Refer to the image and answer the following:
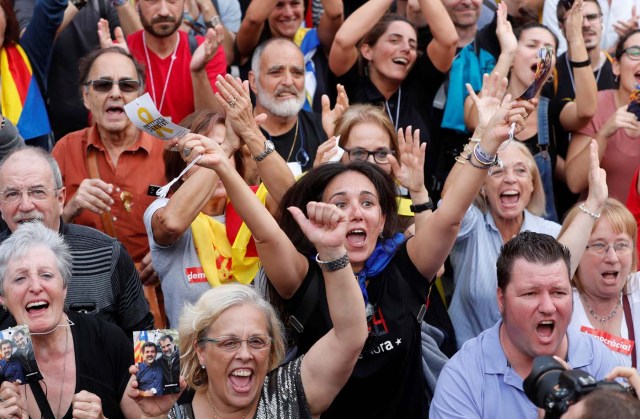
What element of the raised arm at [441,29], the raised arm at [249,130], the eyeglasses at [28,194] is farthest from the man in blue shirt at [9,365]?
the raised arm at [441,29]

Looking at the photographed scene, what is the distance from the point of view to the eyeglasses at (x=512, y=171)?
655 cm

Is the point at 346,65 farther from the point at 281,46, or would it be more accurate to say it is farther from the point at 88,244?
the point at 88,244

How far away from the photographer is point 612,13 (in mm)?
9336

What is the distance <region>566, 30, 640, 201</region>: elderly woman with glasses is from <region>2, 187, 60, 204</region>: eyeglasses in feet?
11.9

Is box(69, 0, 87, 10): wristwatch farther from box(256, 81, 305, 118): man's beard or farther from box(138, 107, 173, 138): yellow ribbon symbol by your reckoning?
box(138, 107, 173, 138): yellow ribbon symbol

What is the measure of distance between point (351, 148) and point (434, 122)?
176 centimetres

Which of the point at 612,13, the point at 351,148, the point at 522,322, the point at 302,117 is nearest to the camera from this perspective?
the point at 522,322

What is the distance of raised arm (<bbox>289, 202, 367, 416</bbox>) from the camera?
14.6 ft

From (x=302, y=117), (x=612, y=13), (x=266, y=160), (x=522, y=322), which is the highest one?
(x=612, y=13)

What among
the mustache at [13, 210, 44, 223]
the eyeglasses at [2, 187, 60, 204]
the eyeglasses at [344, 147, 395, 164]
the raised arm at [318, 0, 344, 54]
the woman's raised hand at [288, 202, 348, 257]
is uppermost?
the raised arm at [318, 0, 344, 54]

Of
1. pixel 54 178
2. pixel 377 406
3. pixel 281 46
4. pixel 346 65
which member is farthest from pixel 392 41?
pixel 377 406

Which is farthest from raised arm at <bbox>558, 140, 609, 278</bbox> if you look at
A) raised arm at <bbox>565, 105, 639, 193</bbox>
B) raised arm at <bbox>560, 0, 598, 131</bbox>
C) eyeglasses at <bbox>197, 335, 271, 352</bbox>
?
raised arm at <bbox>560, 0, 598, 131</bbox>

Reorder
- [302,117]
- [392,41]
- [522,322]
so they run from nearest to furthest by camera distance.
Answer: [522,322] < [302,117] < [392,41]

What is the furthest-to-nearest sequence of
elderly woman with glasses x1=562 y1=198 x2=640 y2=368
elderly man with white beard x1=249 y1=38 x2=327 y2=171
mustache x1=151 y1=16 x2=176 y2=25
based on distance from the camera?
mustache x1=151 y1=16 x2=176 y2=25
elderly man with white beard x1=249 y1=38 x2=327 y2=171
elderly woman with glasses x1=562 y1=198 x2=640 y2=368
